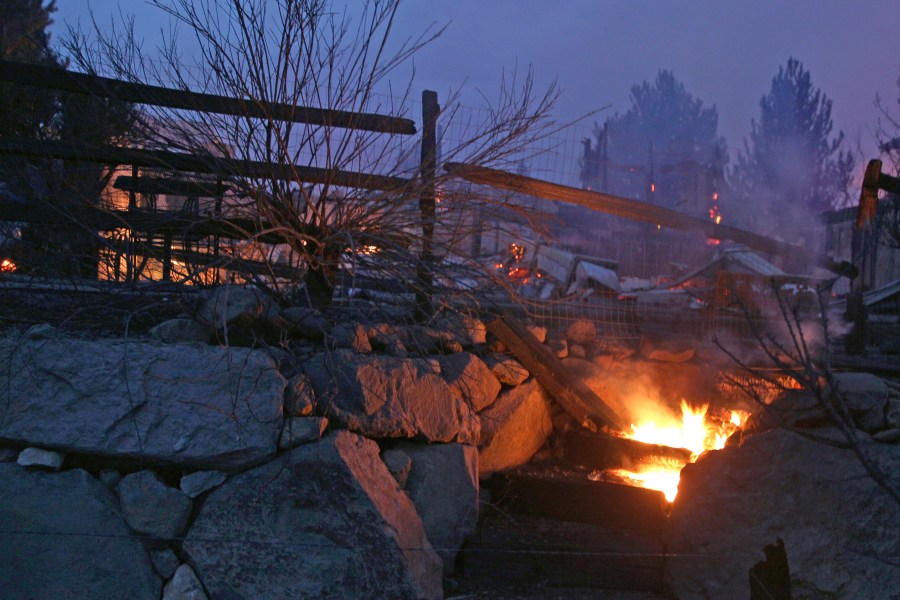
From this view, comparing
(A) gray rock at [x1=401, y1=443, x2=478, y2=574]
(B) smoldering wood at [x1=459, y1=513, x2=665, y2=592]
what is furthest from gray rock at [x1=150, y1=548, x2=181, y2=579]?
(B) smoldering wood at [x1=459, y1=513, x2=665, y2=592]

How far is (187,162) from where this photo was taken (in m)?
4.45

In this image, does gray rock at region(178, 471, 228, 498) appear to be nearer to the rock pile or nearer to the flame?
the rock pile

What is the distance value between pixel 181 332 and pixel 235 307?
30 centimetres

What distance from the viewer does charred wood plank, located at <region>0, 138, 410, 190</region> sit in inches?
Answer: 169

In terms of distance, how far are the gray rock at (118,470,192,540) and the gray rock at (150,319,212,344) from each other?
2.42 feet

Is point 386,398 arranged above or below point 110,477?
above

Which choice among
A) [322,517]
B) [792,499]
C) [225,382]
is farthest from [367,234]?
[792,499]

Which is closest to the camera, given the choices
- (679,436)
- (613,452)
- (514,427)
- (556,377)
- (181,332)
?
(181,332)

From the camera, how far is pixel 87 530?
10.4ft

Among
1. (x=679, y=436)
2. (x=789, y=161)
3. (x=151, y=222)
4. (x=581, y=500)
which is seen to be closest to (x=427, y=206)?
(x=151, y=222)

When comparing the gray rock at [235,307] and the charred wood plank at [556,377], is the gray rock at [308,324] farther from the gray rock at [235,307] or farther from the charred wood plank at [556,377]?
the charred wood plank at [556,377]

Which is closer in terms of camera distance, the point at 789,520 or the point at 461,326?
the point at 789,520

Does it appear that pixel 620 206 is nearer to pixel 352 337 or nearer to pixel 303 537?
Result: pixel 352 337

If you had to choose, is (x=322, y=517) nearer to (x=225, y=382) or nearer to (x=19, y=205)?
(x=225, y=382)
